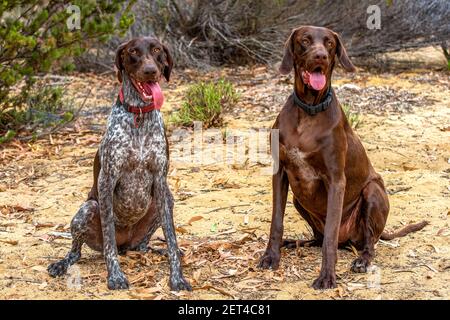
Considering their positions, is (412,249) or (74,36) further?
(74,36)

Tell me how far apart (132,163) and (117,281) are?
2.38 feet

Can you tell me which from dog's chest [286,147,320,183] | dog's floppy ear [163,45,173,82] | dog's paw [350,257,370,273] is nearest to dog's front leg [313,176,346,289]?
dog's chest [286,147,320,183]

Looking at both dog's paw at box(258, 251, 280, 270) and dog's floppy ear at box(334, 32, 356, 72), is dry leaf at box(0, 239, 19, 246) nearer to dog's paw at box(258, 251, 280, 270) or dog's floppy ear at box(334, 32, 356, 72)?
dog's paw at box(258, 251, 280, 270)

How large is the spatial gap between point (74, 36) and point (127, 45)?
3.71 m

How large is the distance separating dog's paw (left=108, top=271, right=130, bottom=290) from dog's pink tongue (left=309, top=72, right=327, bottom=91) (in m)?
1.64

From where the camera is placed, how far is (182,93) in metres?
10.6

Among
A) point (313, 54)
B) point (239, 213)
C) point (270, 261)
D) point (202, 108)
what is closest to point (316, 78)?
point (313, 54)

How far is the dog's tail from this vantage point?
5512 mm

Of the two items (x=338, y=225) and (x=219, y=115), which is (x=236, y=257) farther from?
(x=219, y=115)

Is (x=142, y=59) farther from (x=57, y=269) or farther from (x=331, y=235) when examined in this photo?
(x=331, y=235)

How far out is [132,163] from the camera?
482cm

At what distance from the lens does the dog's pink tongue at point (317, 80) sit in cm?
471

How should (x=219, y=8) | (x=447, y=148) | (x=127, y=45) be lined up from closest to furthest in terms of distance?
(x=127, y=45) < (x=447, y=148) < (x=219, y=8)
